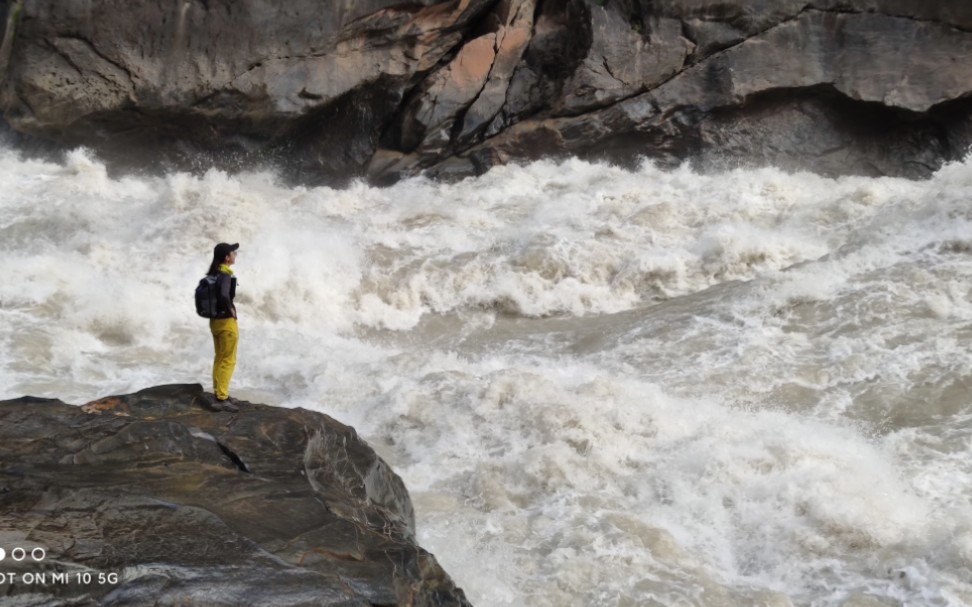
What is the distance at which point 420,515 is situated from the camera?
207 inches

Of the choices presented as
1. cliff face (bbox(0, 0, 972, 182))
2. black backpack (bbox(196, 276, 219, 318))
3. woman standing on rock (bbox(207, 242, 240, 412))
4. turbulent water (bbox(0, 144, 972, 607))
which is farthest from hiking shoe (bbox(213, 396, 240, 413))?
cliff face (bbox(0, 0, 972, 182))

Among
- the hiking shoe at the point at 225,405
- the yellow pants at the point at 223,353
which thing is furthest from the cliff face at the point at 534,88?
the hiking shoe at the point at 225,405

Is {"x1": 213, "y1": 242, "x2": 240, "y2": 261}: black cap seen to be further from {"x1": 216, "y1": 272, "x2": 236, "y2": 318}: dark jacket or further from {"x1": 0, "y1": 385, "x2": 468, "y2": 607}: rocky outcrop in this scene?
{"x1": 0, "y1": 385, "x2": 468, "y2": 607}: rocky outcrop

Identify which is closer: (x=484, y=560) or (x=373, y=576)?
(x=373, y=576)

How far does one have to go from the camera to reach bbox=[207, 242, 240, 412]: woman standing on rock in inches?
189

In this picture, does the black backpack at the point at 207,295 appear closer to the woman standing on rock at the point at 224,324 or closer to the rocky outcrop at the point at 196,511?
the woman standing on rock at the point at 224,324

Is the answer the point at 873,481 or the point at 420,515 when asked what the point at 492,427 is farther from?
the point at 873,481

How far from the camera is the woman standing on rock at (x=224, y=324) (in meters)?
4.81

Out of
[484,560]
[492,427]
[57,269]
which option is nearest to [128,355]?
[57,269]

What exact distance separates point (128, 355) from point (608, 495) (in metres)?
4.08

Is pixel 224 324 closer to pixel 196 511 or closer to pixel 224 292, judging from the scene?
pixel 224 292

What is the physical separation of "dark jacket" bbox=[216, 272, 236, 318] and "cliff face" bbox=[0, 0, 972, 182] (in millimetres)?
7515

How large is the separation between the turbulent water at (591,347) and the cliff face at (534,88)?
56 cm

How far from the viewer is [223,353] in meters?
5.00
